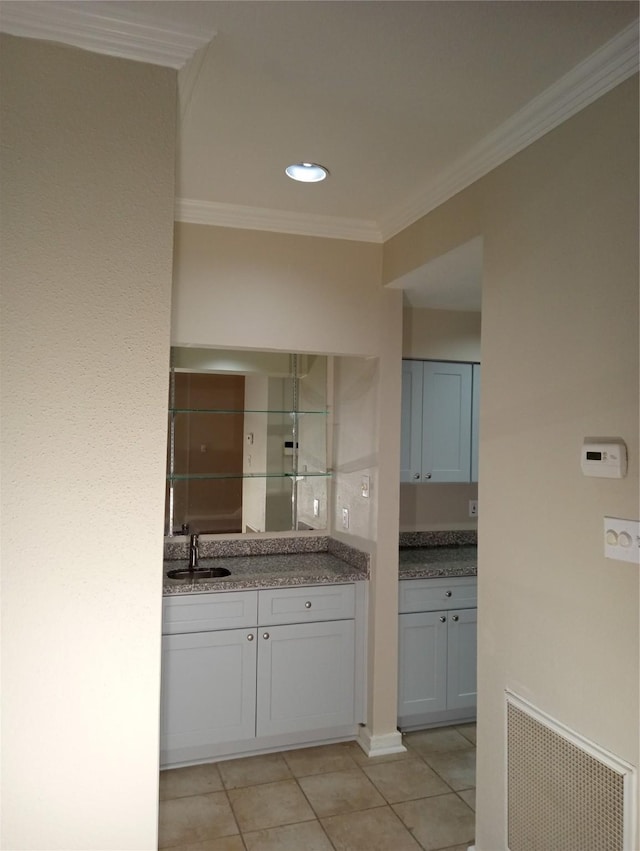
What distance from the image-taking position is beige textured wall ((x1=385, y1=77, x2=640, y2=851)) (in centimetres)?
169

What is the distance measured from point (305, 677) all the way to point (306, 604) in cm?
35

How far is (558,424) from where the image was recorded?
6.30ft

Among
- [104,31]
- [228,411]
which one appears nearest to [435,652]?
[228,411]

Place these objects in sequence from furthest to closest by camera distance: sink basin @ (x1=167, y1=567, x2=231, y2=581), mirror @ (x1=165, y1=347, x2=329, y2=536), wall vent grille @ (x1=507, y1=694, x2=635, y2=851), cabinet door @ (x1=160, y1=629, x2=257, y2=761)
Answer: mirror @ (x1=165, y1=347, x2=329, y2=536) → sink basin @ (x1=167, y1=567, x2=231, y2=581) → cabinet door @ (x1=160, y1=629, x2=257, y2=761) → wall vent grille @ (x1=507, y1=694, x2=635, y2=851)

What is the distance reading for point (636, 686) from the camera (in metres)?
1.62

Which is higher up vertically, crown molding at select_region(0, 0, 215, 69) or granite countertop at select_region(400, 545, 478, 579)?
crown molding at select_region(0, 0, 215, 69)

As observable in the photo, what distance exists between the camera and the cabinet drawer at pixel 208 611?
2.91m

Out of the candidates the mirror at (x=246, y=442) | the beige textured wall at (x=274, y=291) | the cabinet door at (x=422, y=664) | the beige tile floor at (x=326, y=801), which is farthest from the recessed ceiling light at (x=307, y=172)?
the beige tile floor at (x=326, y=801)

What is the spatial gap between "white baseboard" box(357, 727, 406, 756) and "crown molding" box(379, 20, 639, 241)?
246 centimetres

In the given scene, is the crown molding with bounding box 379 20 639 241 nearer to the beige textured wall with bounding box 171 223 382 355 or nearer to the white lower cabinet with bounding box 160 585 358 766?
the beige textured wall with bounding box 171 223 382 355

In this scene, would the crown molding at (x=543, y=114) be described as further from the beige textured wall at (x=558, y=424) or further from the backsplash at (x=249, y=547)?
the backsplash at (x=249, y=547)

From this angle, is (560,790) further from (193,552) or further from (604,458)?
(193,552)

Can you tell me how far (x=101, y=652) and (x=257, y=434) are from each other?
208 cm

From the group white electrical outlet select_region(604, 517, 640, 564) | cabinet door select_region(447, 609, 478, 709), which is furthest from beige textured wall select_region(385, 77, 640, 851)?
cabinet door select_region(447, 609, 478, 709)
